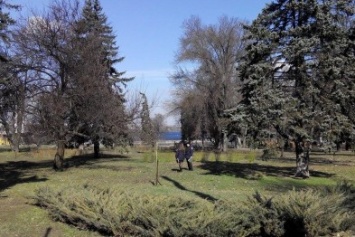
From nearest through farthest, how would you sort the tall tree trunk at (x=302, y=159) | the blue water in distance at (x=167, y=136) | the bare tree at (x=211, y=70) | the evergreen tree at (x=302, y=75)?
the evergreen tree at (x=302, y=75) < the tall tree trunk at (x=302, y=159) < the bare tree at (x=211, y=70) < the blue water in distance at (x=167, y=136)

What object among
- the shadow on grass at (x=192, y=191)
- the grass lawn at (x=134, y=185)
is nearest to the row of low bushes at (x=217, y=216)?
the grass lawn at (x=134, y=185)

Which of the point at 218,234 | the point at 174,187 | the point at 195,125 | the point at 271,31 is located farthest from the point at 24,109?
the point at 195,125

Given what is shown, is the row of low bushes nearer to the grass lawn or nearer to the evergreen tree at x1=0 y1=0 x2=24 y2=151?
the grass lawn

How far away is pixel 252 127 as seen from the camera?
1983cm

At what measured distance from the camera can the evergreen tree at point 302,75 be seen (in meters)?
19.7

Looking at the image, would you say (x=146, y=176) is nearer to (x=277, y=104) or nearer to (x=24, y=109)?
(x=277, y=104)

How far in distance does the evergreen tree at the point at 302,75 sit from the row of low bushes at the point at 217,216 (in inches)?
417

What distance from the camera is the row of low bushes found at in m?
8.07

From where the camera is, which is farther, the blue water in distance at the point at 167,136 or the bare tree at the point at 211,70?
the blue water in distance at the point at 167,136

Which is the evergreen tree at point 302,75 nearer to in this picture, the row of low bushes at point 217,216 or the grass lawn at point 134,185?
the grass lawn at point 134,185

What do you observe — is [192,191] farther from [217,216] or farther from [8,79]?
[8,79]

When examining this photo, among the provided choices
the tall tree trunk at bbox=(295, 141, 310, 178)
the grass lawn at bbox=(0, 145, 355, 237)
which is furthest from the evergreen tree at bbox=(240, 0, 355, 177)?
the grass lawn at bbox=(0, 145, 355, 237)

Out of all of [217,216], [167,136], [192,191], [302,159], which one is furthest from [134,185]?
[167,136]

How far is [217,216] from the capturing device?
316 inches
